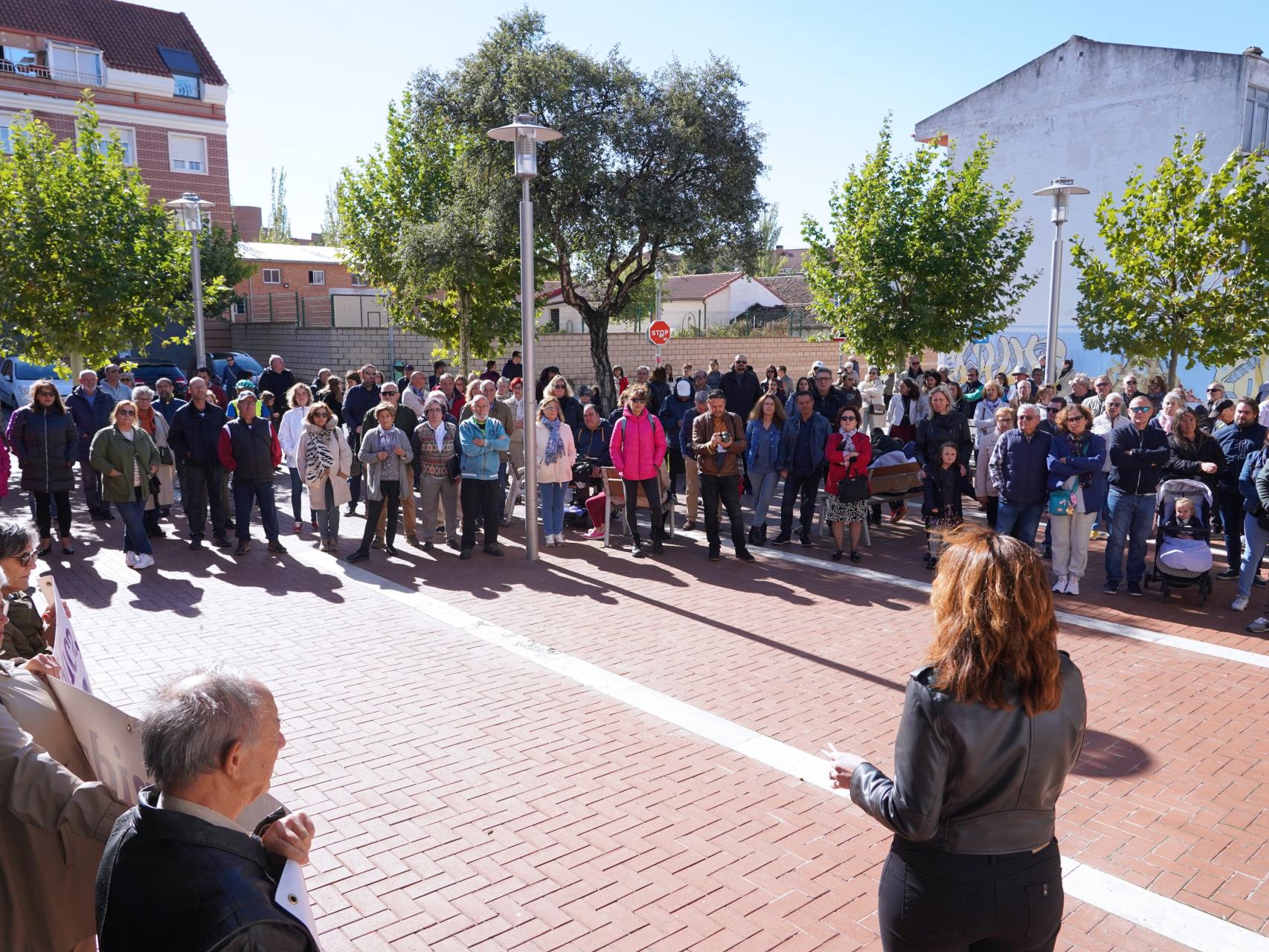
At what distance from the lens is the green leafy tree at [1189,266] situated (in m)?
14.2

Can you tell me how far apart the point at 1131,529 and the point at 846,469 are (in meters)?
2.88

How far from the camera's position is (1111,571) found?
964 cm

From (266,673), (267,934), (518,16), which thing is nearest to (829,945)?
(267,934)

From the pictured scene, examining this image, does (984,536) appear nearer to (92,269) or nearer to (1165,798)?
(1165,798)

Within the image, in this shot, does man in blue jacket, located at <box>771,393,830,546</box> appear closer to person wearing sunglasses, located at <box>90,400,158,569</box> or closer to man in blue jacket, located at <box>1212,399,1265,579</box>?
man in blue jacket, located at <box>1212,399,1265,579</box>

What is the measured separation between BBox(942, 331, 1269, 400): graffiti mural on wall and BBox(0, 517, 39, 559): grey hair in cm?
1695

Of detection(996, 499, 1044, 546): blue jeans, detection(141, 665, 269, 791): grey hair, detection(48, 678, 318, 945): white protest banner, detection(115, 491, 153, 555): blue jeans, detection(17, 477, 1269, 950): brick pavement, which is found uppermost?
detection(141, 665, 269, 791): grey hair

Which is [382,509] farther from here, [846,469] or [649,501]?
[846,469]

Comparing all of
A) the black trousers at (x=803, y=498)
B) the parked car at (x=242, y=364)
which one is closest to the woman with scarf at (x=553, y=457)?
the black trousers at (x=803, y=498)

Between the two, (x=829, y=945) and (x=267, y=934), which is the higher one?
(x=267, y=934)

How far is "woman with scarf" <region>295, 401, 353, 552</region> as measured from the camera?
429 inches

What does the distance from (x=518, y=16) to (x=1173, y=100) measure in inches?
661

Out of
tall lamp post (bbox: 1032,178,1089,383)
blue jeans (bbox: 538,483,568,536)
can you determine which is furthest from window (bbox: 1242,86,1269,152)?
blue jeans (bbox: 538,483,568,536)

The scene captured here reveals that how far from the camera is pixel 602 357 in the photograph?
2158cm
